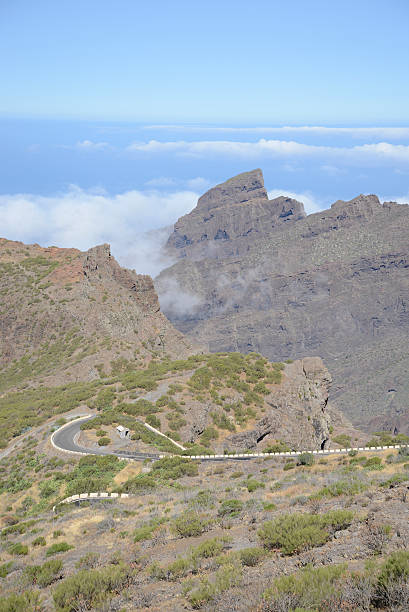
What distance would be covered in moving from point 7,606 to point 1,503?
61.0 feet

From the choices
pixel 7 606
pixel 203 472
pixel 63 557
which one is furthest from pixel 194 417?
pixel 7 606

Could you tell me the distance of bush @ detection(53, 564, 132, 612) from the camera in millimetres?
14195

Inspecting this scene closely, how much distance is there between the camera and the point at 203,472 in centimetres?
3328

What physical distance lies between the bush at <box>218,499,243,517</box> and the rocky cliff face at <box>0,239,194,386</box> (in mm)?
46904

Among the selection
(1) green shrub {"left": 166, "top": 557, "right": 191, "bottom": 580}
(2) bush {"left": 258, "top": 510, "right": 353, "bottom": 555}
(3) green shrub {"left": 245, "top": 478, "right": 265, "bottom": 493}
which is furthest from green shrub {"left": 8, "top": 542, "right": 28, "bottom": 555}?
(3) green shrub {"left": 245, "top": 478, "right": 265, "bottom": 493}

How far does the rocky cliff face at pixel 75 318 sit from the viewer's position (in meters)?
71.6

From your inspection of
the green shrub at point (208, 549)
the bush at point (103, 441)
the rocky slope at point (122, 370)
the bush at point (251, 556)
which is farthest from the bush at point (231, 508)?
the rocky slope at point (122, 370)

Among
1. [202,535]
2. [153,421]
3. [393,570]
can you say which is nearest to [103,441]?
[153,421]

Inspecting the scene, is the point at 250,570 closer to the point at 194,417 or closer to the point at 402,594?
the point at 402,594

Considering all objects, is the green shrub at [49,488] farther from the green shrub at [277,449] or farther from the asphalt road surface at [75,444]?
the green shrub at [277,449]

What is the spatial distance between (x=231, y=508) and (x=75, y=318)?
59978 mm

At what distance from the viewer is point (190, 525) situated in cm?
1970

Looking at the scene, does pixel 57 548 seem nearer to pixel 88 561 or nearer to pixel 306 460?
pixel 88 561

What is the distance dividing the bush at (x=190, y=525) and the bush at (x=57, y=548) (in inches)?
170
